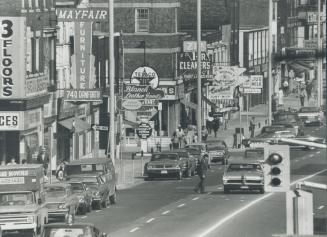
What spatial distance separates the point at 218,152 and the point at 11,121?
19869 millimetres

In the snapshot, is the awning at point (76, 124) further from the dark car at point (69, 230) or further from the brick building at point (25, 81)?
the dark car at point (69, 230)

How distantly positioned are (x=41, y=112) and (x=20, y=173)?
2435 cm

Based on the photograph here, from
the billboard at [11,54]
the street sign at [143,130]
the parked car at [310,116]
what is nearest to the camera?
the billboard at [11,54]

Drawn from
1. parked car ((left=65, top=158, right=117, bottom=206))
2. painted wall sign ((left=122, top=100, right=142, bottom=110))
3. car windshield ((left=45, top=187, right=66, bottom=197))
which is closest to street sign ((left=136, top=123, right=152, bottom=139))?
painted wall sign ((left=122, top=100, right=142, bottom=110))

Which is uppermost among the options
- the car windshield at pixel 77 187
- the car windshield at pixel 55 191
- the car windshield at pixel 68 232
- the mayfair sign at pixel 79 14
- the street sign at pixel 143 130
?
the mayfair sign at pixel 79 14

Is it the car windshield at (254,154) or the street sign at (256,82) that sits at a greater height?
the street sign at (256,82)

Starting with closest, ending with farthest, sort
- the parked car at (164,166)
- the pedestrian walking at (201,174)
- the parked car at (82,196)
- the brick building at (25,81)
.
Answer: the parked car at (82,196) → the pedestrian walking at (201,174) → the brick building at (25,81) → the parked car at (164,166)

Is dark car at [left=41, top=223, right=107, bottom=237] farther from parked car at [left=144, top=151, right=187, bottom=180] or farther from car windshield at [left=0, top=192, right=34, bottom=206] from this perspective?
parked car at [left=144, top=151, right=187, bottom=180]

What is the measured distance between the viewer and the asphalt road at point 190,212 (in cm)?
3912

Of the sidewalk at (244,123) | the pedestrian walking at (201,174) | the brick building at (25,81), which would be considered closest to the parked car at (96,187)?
the pedestrian walking at (201,174)

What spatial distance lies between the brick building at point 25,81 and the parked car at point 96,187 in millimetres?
10126

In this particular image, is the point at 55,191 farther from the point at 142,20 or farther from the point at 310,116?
the point at 310,116

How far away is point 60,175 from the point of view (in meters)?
58.6

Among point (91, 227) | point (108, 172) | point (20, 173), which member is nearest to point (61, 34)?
point (108, 172)
